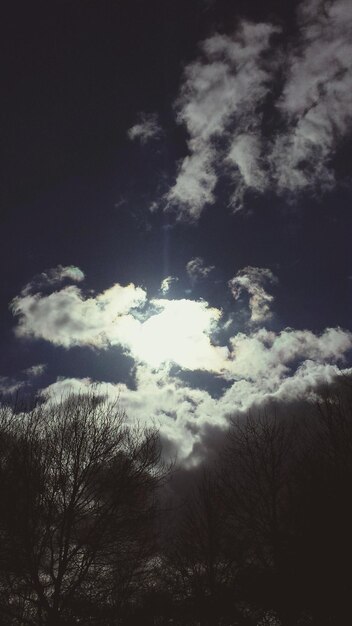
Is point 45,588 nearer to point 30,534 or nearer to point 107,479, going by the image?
point 30,534

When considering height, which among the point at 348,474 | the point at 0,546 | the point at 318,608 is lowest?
the point at 318,608

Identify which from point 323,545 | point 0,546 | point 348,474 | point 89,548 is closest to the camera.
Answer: point 0,546

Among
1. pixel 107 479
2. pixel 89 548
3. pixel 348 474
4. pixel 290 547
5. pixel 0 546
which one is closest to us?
pixel 0 546

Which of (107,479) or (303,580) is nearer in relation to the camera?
(107,479)

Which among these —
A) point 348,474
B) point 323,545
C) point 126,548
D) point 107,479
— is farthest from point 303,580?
point 107,479

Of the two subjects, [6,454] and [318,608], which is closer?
[6,454]

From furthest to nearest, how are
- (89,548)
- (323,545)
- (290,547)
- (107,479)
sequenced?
(290,547) → (323,545) → (107,479) → (89,548)

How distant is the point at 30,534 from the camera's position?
10.8 meters

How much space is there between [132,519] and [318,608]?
558 inches

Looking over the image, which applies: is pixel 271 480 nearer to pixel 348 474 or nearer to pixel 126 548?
pixel 348 474

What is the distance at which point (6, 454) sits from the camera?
11711mm

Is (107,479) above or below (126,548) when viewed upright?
above

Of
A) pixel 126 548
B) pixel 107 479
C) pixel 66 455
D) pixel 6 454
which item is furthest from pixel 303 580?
pixel 6 454

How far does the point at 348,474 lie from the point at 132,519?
1028 centimetres
